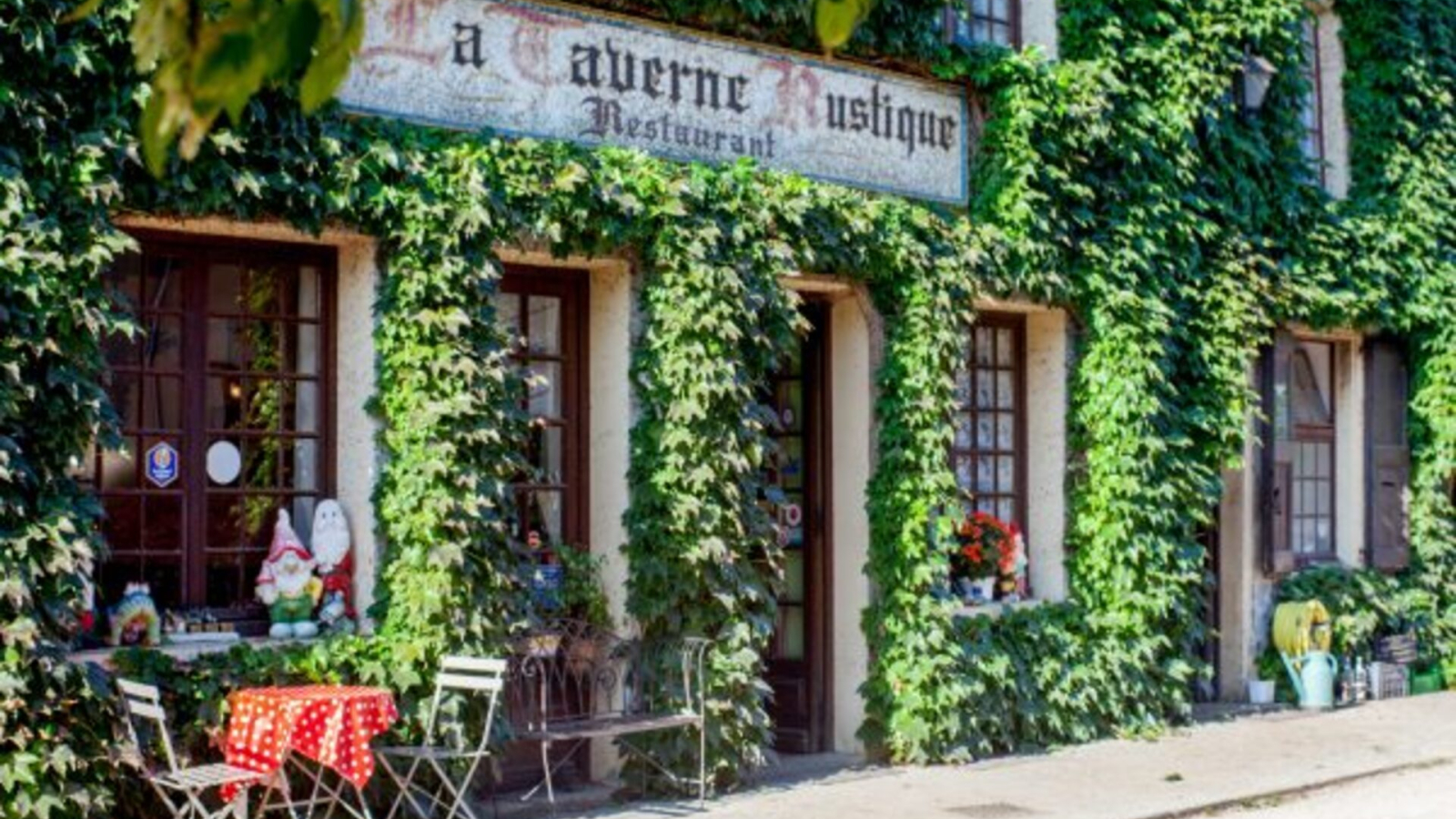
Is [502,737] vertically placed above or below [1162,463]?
below

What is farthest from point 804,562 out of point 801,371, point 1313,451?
point 1313,451

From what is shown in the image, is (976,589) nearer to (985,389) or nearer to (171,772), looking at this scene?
(985,389)

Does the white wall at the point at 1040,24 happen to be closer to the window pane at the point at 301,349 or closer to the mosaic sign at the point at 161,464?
the window pane at the point at 301,349

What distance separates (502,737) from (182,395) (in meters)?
2.18

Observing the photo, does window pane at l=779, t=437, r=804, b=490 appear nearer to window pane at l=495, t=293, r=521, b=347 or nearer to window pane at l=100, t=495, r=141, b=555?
window pane at l=495, t=293, r=521, b=347

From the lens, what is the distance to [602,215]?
10484mm

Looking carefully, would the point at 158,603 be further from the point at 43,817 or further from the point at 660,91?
the point at 660,91

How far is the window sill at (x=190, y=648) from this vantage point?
8.77m

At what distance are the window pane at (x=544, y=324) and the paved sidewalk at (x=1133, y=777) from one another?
2.48 m

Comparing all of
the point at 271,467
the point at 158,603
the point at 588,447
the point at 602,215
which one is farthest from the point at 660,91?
the point at 158,603

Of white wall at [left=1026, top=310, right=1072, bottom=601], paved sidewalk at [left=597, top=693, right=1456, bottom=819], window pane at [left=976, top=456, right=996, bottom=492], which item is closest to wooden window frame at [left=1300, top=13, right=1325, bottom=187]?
white wall at [left=1026, top=310, right=1072, bottom=601]

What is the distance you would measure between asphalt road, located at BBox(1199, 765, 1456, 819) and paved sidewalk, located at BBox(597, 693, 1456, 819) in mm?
93

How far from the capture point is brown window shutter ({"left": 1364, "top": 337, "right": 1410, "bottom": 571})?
16.1 m

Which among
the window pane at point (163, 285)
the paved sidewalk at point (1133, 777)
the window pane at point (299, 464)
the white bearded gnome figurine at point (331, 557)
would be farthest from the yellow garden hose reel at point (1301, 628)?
the window pane at point (163, 285)
